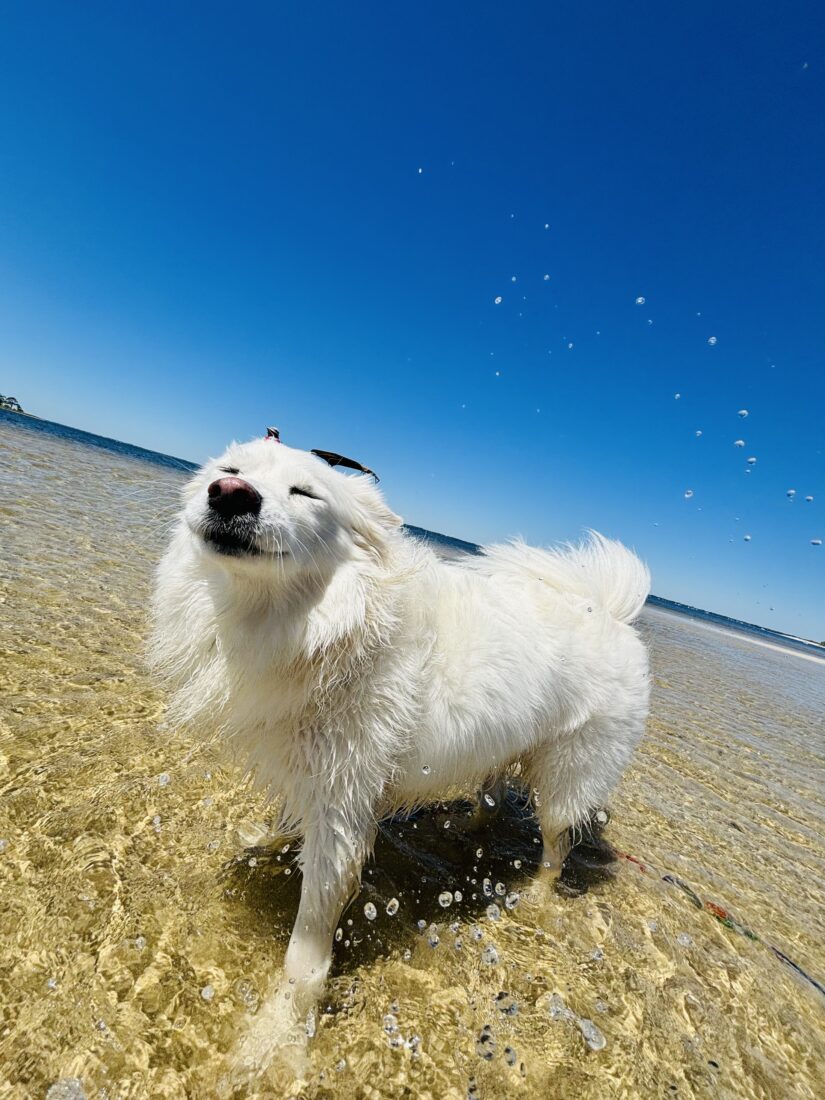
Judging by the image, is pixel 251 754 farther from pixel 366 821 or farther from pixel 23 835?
pixel 23 835

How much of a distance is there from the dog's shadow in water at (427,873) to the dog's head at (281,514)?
156 centimetres

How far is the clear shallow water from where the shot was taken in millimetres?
1655

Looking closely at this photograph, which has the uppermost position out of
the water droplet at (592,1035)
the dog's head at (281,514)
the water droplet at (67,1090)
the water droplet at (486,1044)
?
the dog's head at (281,514)

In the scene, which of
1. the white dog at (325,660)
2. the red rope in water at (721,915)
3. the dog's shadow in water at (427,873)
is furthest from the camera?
the red rope in water at (721,915)

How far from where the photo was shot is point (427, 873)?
2701 mm

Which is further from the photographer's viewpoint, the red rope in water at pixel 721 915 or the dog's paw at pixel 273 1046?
the red rope in water at pixel 721 915

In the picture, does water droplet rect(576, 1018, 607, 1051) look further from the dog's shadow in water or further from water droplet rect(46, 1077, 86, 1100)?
water droplet rect(46, 1077, 86, 1100)

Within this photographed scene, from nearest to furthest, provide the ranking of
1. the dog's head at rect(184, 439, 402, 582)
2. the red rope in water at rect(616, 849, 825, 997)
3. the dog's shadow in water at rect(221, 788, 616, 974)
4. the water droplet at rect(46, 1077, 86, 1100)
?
1. the water droplet at rect(46, 1077, 86, 1100)
2. the dog's head at rect(184, 439, 402, 582)
3. the dog's shadow in water at rect(221, 788, 616, 974)
4. the red rope in water at rect(616, 849, 825, 997)

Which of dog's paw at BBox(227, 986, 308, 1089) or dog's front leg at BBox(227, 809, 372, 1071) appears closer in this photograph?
dog's paw at BBox(227, 986, 308, 1089)

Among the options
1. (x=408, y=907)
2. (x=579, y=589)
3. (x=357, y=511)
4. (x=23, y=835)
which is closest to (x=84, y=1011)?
(x=23, y=835)

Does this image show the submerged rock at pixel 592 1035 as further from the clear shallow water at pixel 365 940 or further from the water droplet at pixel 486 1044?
the water droplet at pixel 486 1044

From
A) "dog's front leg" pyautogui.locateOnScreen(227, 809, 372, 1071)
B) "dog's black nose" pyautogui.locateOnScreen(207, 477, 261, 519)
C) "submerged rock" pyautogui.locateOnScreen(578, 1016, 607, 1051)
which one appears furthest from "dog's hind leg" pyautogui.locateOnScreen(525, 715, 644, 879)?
"dog's black nose" pyautogui.locateOnScreen(207, 477, 261, 519)

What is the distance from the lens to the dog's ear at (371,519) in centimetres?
206

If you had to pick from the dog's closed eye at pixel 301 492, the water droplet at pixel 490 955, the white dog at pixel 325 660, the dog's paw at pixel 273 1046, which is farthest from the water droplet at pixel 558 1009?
the dog's closed eye at pixel 301 492
